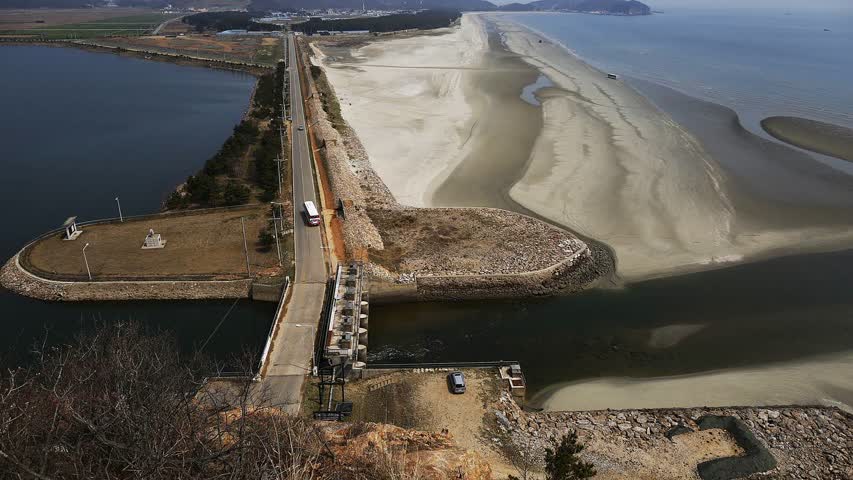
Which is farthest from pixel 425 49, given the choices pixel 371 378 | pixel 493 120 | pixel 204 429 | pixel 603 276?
pixel 204 429

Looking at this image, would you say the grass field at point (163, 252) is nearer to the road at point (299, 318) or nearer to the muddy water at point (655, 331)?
the road at point (299, 318)

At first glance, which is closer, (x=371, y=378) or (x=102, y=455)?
(x=102, y=455)

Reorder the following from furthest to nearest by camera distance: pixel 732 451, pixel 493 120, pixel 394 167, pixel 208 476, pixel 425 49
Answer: pixel 425 49
pixel 493 120
pixel 394 167
pixel 732 451
pixel 208 476

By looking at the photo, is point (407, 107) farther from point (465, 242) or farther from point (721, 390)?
point (721, 390)

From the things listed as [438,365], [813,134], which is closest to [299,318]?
[438,365]

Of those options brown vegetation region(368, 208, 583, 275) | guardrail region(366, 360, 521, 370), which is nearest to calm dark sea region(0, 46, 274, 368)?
guardrail region(366, 360, 521, 370)

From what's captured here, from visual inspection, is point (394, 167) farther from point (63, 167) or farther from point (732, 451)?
point (732, 451)
